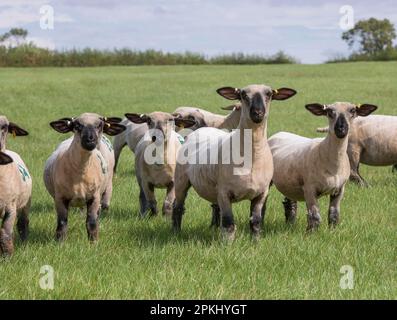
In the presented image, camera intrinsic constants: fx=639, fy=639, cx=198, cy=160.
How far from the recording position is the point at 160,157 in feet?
32.3

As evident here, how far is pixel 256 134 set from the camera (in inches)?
305

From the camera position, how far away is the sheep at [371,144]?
41.0 feet

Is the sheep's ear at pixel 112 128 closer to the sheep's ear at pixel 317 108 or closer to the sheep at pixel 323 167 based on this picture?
the sheep at pixel 323 167

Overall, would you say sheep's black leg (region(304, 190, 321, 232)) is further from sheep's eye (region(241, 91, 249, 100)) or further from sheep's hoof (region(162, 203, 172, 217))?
sheep's hoof (region(162, 203, 172, 217))

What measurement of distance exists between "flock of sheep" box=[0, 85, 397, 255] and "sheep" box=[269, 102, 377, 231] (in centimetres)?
1

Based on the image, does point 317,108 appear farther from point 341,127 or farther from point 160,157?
point 160,157

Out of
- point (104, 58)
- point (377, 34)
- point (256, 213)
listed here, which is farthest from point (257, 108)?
point (377, 34)

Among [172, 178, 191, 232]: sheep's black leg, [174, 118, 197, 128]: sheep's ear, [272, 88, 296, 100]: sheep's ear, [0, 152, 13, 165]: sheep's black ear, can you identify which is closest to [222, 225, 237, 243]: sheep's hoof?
[172, 178, 191, 232]: sheep's black leg

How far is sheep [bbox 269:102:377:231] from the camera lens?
27.7 ft

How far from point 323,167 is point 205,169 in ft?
5.23

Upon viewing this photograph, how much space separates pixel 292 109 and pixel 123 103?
8073 mm

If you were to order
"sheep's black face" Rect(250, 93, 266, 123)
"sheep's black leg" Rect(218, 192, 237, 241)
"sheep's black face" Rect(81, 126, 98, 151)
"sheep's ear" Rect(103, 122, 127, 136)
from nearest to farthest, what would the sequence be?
"sheep's black face" Rect(250, 93, 266, 123) < "sheep's black face" Rect(81, 126, 98, 151) < "sheep's black leg" Rect(218, 192, 237, 241) < "sheep's ear" Rect(103, 122, 127, 136)
